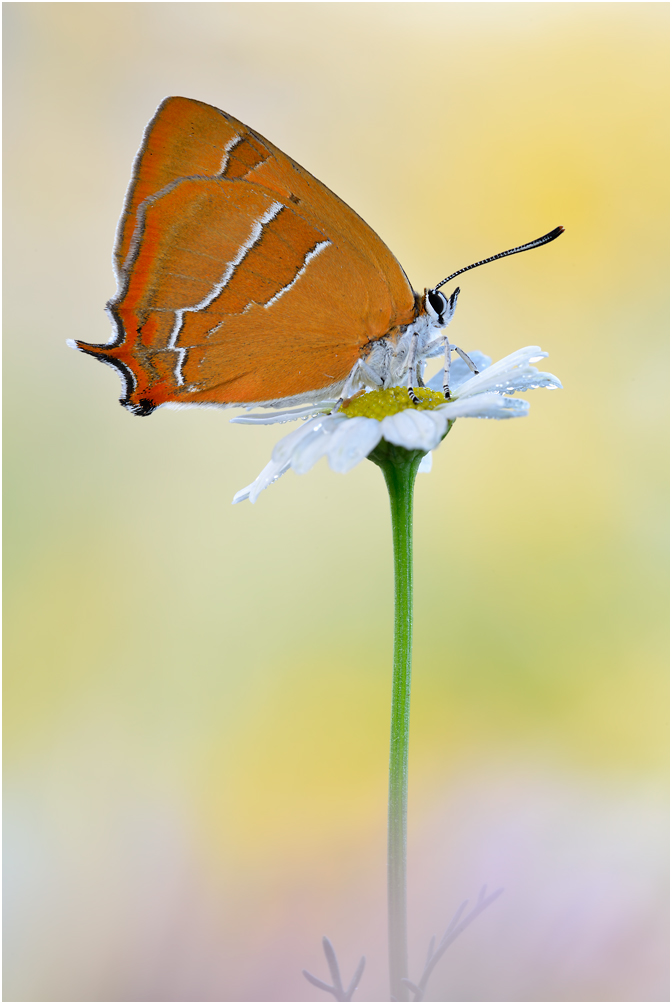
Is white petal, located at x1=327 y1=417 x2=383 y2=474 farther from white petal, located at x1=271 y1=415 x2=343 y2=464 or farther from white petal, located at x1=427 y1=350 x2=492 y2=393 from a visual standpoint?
white petal, located at x1=427 y1=350 x2=492 y2=393

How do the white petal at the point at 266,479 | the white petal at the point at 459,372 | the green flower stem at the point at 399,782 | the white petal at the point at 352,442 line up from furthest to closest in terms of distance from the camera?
the white petal at the point at 459,372 → the white petal at the point at 266,479 → the white petal at the point at 352,442 → the green flower stem at the point at 399,782

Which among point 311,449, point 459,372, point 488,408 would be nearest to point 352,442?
point 311,449

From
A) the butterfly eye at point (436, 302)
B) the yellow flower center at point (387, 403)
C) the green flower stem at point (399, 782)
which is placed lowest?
the green flower stem at point (399, 782)

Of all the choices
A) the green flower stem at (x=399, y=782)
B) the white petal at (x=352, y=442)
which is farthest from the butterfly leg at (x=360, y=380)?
the green flower stem at (x=399, y=782)

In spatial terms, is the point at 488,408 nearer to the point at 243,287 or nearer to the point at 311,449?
the point at 311,449

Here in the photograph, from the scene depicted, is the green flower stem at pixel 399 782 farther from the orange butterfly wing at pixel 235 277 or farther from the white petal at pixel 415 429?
the orange butterfly wing at pixel 235 277

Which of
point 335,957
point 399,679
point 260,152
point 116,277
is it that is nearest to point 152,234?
point 116,277
